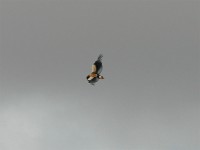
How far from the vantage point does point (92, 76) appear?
39.6 meters

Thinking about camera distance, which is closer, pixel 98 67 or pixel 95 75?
pixel 95 75

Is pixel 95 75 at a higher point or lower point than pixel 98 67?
lower

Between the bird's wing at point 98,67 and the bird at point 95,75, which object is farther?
the bird's wing at point 98,67

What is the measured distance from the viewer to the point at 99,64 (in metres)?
41.5

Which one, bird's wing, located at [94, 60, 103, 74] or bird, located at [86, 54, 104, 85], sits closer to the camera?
bird, located at [86, 54, 104, 85]

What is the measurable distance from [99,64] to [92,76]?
253cm
